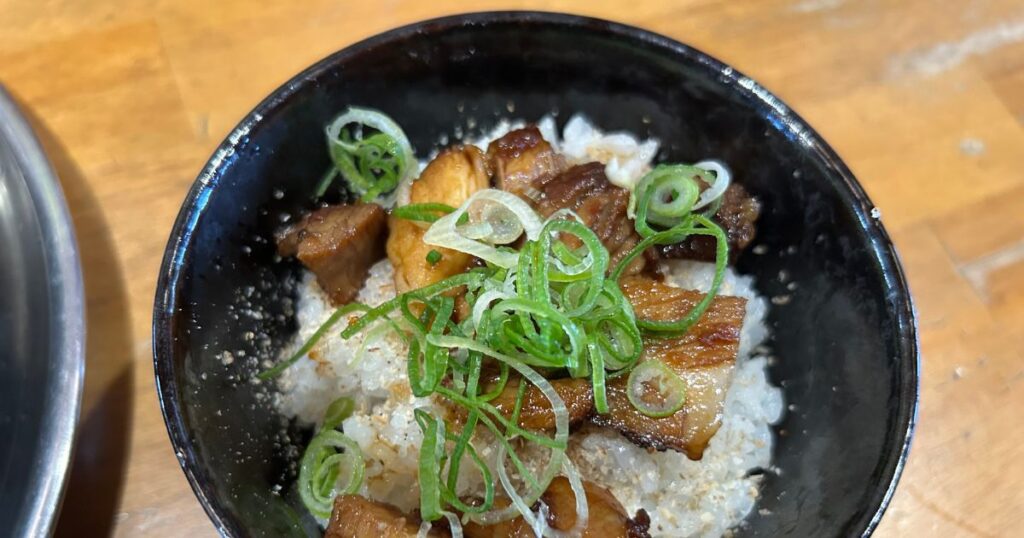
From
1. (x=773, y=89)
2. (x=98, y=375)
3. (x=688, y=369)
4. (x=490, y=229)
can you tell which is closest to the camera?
(x=688, y=369)

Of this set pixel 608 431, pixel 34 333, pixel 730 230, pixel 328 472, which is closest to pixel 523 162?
pixel 730 230

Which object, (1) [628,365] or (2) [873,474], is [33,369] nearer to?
(1) [628,365]

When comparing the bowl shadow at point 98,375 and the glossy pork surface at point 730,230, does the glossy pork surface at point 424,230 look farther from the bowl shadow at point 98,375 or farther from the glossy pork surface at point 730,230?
the bowl shadow at point 98,375

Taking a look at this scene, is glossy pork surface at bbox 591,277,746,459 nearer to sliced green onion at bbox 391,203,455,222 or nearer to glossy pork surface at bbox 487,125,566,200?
glossy pork surface at bbox 487,125,566,200

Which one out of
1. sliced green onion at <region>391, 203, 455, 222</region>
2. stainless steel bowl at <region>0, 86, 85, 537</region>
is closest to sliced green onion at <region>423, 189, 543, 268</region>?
sliced green onion at <region>391, 203, 455, 222</region>

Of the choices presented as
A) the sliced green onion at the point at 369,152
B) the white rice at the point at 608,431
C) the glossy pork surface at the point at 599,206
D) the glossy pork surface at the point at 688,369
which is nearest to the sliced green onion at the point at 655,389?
the glossy pork surface at the point at 688,369

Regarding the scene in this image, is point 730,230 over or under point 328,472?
over

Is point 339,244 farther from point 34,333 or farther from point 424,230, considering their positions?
point 34,333
